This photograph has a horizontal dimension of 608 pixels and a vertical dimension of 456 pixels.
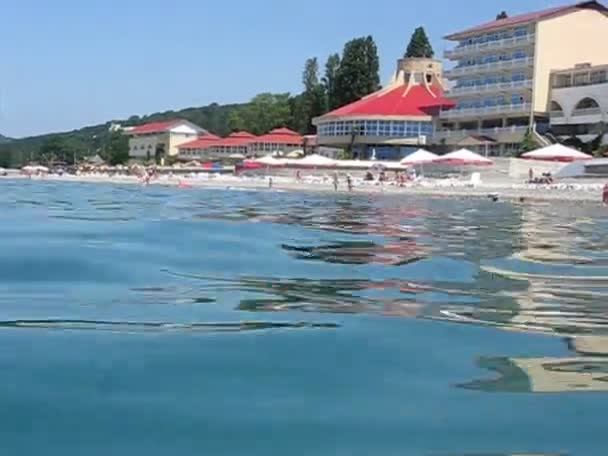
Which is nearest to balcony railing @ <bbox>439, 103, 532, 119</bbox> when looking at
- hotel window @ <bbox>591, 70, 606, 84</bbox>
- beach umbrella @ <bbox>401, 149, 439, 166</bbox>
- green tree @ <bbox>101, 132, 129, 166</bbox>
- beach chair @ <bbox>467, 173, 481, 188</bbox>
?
hotel window @ <bbox>591, 70, 606, 84</bbox>

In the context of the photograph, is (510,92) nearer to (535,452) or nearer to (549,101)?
(549,101)

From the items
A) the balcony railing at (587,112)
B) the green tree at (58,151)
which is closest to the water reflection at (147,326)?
the balcony railing at (587,112)

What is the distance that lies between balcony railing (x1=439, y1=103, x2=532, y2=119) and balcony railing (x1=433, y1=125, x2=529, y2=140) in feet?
3.27

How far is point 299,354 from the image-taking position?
146 inches

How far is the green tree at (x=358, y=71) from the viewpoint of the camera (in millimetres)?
65750

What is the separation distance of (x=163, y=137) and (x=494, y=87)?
45167mm

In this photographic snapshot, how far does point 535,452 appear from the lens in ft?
8.43

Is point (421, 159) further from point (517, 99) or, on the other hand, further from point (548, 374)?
point (548, 374)

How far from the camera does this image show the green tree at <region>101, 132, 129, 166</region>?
92688 mm

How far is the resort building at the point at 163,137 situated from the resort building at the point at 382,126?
2879cm

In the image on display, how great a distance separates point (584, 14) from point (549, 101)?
6.98m

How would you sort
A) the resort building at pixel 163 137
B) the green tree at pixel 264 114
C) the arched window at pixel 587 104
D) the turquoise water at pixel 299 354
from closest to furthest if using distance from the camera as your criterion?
1. the turquoise water at pixel 299 354
2. the arched window at pixel 587 104
3. the green tree at pixel 264 114
4. the resort building at pixel 163 137

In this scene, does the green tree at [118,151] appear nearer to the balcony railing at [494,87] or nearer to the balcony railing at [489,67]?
the balcony railing at [489,67]

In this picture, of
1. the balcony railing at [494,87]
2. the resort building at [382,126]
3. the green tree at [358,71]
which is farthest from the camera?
the green tree at [358,71]
